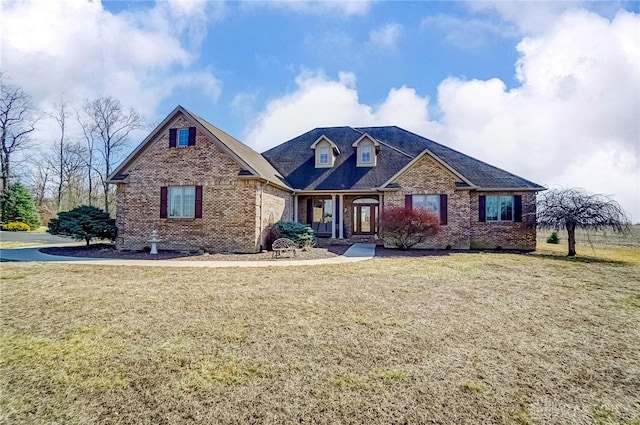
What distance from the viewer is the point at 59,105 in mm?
38688

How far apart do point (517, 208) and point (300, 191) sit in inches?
471

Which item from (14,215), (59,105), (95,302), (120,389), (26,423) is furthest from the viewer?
(59,105)

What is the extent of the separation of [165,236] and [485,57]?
15.8 m

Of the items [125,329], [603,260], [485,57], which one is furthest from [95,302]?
[603,260]

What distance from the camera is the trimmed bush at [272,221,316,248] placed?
16.8 metres

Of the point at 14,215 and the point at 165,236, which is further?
the point at 14,215

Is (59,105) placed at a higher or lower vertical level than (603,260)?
higher

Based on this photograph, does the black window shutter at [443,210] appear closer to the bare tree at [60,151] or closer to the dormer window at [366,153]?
the dormer window at [366,153]

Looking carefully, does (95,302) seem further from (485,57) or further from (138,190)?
(485,57)

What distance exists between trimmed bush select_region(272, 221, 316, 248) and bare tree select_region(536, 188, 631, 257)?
38.1 ft

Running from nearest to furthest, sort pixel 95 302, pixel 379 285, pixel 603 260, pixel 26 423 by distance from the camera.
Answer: pixel 26 423 < pixel 95 302 < pixel 379 285 < pixel 603 260

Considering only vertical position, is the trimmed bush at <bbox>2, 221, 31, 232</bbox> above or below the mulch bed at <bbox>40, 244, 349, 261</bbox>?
above

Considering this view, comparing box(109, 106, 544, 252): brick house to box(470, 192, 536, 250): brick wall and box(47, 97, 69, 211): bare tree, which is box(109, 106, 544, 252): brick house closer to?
box(470, 192, 536, 250): brick wall

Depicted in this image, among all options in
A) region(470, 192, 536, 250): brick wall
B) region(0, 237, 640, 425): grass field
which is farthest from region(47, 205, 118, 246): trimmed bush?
region(470, 192, 536, 250): brick wall
